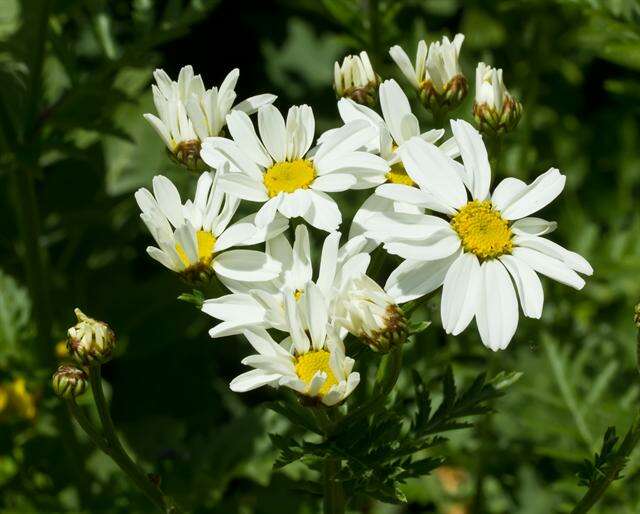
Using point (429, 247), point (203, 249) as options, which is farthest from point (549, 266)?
point (203, 249)

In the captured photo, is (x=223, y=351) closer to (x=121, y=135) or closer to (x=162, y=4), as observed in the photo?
(x=121, y=135)

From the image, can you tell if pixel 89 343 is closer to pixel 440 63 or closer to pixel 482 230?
pixel 482 230

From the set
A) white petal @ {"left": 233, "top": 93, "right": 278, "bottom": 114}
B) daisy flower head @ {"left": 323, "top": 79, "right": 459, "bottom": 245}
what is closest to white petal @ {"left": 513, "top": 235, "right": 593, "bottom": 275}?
daisy flower head @ {"left": 323, "top": 79, "right": 459, "bottom": 245}

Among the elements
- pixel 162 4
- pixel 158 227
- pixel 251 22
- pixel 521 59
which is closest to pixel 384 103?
pixel 158 227

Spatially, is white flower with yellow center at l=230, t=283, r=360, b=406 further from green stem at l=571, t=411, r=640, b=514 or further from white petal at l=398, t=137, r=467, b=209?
green stem at l=571, t=411, r=640, b=514

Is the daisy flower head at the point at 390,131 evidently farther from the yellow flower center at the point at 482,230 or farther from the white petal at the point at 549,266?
the white petal at the point at 549,266

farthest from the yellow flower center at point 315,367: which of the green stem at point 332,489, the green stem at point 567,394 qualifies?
the green stem at point 567,394
